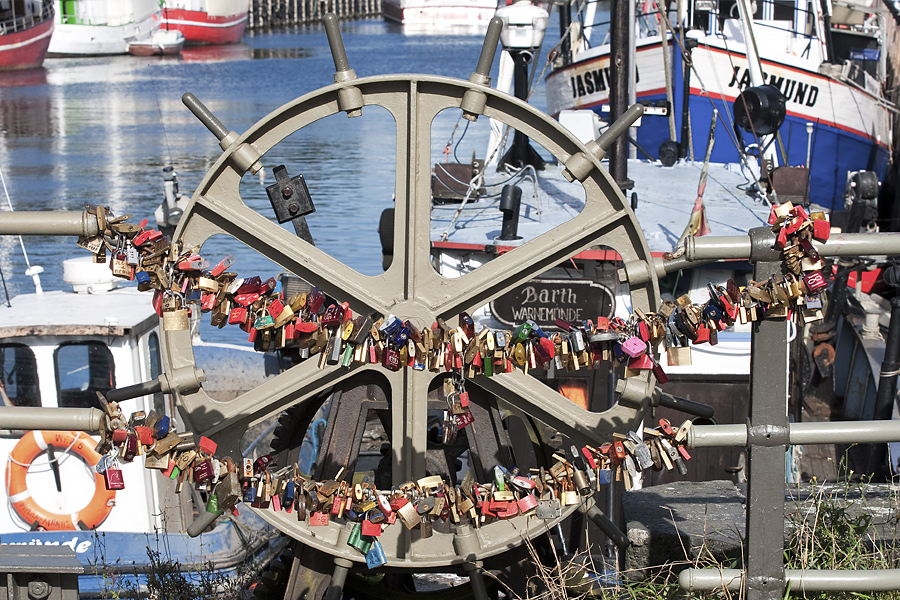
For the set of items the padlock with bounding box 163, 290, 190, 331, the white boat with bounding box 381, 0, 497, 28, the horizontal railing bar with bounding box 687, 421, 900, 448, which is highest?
the white boat with bounding box 381, 0, 497, 28

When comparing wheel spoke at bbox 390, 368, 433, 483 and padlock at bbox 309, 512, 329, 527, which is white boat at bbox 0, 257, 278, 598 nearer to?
wheel spoke at bbox 390, 368, 433, 483

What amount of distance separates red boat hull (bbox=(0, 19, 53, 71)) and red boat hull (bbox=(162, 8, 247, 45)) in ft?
28.0

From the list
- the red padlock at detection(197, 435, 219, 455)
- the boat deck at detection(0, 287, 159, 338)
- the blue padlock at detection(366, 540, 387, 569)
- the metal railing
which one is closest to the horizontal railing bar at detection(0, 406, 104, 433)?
the red padlock at detection(197, 435, 219, 455)

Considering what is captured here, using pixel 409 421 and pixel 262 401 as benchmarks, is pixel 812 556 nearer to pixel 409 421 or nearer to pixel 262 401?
pixel 409 421

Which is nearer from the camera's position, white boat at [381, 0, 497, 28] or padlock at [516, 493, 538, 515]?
padlock at [516, 493, 538, 515]

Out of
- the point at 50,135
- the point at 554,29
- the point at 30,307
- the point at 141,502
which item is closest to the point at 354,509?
the point at 141,502

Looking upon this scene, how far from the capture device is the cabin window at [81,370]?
6488 mm

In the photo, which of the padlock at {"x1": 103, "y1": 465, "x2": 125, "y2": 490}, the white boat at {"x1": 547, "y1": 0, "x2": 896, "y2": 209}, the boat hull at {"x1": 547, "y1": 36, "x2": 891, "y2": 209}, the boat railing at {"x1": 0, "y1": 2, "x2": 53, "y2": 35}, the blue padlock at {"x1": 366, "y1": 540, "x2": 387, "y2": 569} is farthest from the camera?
the boat railing at {"x1": 0, "y1": 2, "x2": 53, "y2": 35}

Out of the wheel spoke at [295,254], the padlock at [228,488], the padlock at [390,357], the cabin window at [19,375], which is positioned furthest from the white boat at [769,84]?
the padlock at [228,488]

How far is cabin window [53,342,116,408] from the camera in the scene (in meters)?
6.49

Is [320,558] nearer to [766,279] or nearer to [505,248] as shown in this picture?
[766,279]

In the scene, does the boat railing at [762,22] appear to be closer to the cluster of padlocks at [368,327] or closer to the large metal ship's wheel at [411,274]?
the large metal ship's wheel at [411,274]

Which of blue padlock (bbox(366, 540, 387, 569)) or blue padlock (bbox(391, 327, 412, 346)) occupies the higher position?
blue padlock (bbox(391, 327, 412, 346))

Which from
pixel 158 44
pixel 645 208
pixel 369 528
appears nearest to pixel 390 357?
pixel 369 528
